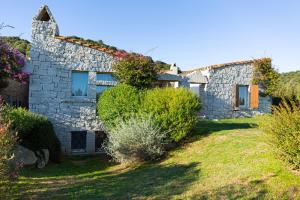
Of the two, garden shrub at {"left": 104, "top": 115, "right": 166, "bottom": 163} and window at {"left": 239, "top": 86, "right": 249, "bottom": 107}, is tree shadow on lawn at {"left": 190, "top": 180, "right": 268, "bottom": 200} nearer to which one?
garden shrub at {"left": 104, "top": 115, "right": 166, "bottom": 163}

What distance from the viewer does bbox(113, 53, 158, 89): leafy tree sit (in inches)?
641

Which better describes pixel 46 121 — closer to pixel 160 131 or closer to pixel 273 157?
pixel 160 131

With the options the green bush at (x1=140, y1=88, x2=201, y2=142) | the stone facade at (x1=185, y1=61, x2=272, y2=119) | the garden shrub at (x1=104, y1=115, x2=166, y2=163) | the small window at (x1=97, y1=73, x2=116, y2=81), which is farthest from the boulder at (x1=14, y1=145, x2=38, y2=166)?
the stone facade at (x1=185, y1=61, x2=272, y2=119)

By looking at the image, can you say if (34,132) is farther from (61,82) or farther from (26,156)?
(61,82)

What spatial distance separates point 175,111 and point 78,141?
5866mm

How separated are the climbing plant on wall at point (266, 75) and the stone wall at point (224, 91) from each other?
1.20 feet

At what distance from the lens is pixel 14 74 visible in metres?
14.6

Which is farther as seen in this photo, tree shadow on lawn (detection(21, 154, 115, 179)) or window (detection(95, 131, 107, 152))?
window (detection(95, 131, 107, 152))

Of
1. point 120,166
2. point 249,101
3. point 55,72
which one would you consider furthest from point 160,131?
point 249,101

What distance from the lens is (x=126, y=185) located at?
9.42 metres

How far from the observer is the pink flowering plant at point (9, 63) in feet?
45.9

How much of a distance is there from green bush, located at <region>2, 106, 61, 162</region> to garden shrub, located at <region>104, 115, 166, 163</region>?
3049mm

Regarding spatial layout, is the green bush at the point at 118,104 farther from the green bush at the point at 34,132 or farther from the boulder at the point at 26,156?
the boulder at the point at 26,156

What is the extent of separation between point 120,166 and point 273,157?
242 inches
